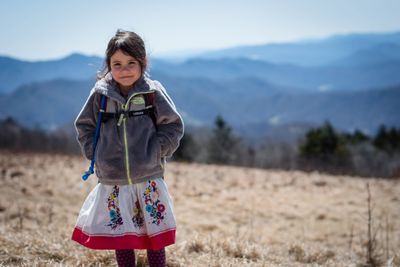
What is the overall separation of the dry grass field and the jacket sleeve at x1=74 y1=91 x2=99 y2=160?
0.93 m

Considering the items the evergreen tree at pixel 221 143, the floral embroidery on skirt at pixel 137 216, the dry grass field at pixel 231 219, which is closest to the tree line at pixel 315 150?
the evergreen tree at pixel 221 143

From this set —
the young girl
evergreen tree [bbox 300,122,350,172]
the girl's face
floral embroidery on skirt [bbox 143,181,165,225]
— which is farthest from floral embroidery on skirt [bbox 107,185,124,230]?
evergreen tree [bbox 300,122,350,172]

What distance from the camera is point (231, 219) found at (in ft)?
22.2

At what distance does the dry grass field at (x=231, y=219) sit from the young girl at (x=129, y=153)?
0.71 meters

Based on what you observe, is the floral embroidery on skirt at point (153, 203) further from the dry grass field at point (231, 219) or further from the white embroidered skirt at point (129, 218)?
the dry grass field at point (231, 219)

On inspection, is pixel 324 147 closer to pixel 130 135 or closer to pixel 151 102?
pixel 151 102

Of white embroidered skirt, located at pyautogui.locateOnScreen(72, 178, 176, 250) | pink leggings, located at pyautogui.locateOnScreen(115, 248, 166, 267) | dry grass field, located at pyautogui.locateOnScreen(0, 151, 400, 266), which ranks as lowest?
dry grass field, located at pyautogui.locateOnScreen(0, 151, 400, 266)

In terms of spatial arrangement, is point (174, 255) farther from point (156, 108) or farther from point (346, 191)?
point (346, 191)

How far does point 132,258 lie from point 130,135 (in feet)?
2.57

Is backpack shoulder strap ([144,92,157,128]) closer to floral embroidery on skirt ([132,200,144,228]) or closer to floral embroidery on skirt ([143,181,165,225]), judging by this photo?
floral embroidery on skirt ([143,181,165,225])

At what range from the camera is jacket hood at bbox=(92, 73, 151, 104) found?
83.4 inches

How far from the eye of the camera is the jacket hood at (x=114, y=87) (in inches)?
83.4

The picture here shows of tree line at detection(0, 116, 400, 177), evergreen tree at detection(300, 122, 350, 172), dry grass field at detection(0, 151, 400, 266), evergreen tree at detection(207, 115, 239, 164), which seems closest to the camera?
dry grass field at detection(0, 151, 400, 266)

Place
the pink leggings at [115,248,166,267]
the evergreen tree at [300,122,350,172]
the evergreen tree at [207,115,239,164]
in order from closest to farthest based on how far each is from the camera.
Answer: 1. the pink leggings at [115,248,166,267]
2. the evergreen tree at [300,122,350,172]
3. the evergreen tree at [207,115,239,164]
